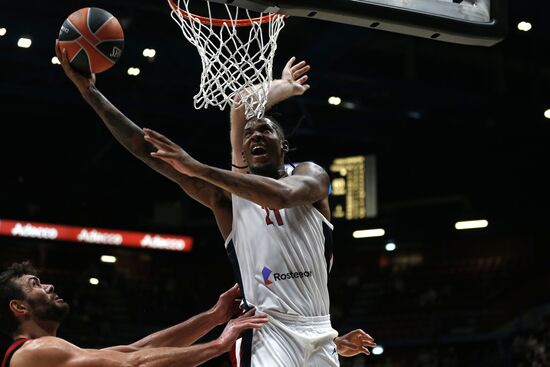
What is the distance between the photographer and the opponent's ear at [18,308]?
15.4ft

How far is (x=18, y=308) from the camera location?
4707 mm

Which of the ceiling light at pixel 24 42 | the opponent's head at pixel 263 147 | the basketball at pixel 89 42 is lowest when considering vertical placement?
the opponent's head at pixel 263 147

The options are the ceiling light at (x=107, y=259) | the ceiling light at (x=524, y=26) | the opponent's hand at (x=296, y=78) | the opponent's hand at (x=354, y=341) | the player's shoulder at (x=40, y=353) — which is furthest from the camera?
the ceiling light at (x=107, y=259)

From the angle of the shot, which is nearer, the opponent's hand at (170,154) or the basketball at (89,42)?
the opponent's hand at (170,154)

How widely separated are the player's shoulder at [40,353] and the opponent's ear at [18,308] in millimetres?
226

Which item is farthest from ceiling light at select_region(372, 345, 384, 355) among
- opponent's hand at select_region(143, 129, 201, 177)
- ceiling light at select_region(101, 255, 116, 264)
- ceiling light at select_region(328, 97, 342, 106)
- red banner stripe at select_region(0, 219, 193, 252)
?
opponent's hand at select_region(143, 129, 201, 177)

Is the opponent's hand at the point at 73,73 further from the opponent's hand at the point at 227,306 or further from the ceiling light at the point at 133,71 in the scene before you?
the ceiling light at the point at 133,71

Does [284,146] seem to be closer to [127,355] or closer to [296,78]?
[296,78]

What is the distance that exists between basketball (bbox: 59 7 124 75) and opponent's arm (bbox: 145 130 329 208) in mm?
839

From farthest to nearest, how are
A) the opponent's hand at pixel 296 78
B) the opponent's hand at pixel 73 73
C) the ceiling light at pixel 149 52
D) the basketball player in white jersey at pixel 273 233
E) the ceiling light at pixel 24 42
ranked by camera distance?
the ceiling light at pixel 149 52
the ceiling light at pixel 24 42
the opponent's hand at pixel 296 78
the opponent's hand at pixel 73 73
the basketball player in white jersey at pixel 273 233

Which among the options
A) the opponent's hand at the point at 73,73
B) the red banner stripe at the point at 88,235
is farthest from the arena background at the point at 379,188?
the opponent's hand at the point at 73,73

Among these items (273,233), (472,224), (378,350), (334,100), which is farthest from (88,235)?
(273,233)

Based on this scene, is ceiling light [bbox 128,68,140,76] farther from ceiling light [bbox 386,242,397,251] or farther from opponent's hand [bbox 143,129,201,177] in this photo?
opponent's hand [bbox 143,129,201,177]

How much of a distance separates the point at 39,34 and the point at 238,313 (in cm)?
832
